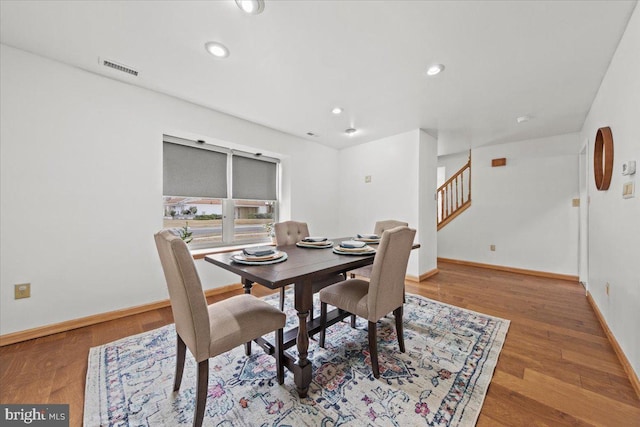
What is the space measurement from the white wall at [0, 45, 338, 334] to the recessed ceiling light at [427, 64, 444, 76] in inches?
99.8

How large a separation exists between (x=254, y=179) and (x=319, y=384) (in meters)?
2.95

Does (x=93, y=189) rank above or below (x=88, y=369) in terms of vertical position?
above

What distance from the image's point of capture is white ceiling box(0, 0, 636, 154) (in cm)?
148

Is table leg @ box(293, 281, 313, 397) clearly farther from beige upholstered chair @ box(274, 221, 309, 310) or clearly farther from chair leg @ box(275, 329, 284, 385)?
beige upholstered chair @ box(274, 221, 309, 310)

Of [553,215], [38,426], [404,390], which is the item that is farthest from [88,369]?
[553,215]

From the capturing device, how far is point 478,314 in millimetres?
2432

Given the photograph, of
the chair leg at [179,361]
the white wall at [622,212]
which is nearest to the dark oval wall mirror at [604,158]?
the white wall at [622,212]

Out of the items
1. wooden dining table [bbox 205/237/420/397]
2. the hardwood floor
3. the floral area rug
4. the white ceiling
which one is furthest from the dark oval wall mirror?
wooden dining table [bbox 205/237/420/397]

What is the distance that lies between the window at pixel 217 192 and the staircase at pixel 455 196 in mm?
3646

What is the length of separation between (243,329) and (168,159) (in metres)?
2.50

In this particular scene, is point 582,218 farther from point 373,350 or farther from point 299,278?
point 299,278

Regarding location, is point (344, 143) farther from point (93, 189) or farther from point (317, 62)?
A: point (93, 189)

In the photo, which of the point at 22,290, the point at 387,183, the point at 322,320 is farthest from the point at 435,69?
the point at 22,290

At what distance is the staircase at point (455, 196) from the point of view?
15.9ft
